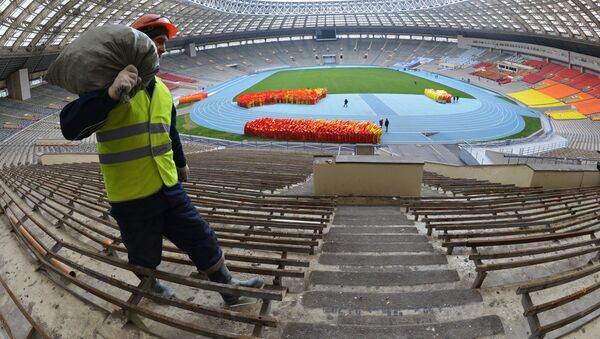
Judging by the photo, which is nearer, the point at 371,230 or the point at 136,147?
the point at 136,147

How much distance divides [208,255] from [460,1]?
180ft

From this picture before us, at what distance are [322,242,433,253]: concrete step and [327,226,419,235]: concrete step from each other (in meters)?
0.63

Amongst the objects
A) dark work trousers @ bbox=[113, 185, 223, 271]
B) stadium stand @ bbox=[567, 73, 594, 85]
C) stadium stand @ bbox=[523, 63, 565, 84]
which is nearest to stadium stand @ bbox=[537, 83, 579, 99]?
stadium stand @ bbox=[567, 73, 594, 85]

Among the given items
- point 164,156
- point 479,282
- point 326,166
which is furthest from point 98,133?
point 326,166

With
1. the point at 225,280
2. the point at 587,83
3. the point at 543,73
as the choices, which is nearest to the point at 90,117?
the point at 225,280

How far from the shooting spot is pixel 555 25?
145 feet

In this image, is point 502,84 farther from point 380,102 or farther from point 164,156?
point 164,156

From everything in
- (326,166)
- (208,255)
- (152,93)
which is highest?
(152,93)

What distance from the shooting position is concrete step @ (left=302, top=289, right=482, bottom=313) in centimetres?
348

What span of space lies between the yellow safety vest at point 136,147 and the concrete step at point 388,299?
1.79 metres

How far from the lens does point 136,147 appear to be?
281 cm

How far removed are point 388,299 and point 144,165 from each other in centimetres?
260

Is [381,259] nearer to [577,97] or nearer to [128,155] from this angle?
[128,155]

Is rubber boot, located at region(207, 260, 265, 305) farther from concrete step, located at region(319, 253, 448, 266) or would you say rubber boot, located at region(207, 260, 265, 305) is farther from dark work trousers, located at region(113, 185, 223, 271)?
concrete step, located at region(319, 253, 448, 266)
